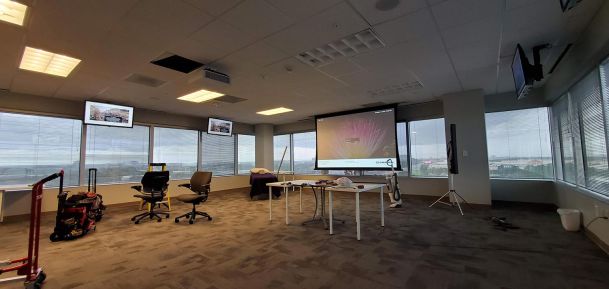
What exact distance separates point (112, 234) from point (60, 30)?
311 cm

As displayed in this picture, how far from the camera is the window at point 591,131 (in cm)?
314

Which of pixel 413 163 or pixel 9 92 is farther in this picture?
pixel 413 163

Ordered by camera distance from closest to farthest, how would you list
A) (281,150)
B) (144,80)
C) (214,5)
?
(214,5)
(144,80)
(281,150)

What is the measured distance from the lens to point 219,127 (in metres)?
8.79

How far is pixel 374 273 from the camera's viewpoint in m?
2.54

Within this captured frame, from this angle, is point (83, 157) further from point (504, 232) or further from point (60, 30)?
point (504, 232)

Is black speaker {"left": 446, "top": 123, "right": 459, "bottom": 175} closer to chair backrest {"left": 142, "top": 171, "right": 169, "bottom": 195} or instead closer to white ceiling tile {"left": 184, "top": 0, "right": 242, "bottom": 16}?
white ceiling tile {"left": 184, "top": 0, "right": 242, "bottom": 16}

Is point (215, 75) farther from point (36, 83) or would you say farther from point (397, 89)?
point (397, 89)

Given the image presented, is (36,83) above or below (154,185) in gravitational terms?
above

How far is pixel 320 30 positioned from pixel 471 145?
192 inches

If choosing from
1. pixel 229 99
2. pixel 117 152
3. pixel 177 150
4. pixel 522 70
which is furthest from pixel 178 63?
pixel 522 70

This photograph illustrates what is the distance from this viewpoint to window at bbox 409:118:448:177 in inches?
278

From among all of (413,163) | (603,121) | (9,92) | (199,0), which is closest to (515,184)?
(413,163)

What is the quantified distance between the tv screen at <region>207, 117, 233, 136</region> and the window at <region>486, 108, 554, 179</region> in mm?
8078
